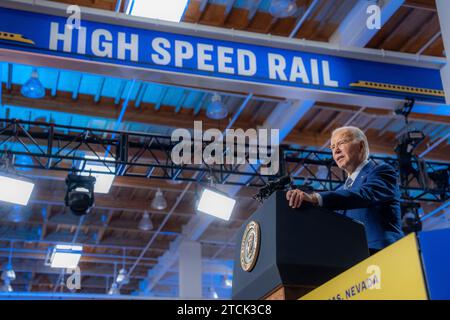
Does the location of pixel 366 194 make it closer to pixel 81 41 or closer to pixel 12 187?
pixel 81 41

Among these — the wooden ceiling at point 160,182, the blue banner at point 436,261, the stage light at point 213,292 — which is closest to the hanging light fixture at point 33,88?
the wooden ceiling at point 160,182

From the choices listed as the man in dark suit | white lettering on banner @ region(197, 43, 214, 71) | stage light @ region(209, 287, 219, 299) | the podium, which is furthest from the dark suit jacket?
stage light @ region(209, 287, 219, 299)

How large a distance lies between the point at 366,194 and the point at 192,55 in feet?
8.42

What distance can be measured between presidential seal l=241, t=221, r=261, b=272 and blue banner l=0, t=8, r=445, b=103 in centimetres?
237

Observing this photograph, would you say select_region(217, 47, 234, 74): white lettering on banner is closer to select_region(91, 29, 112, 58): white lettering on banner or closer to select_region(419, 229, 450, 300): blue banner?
select_region(91, 29, 112, 58): white lettering on banner

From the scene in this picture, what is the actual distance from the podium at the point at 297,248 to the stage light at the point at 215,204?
17.6 ft

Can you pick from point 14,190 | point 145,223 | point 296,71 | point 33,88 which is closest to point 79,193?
point 14,190

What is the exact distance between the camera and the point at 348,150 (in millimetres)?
1942

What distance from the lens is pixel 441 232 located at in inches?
41.2

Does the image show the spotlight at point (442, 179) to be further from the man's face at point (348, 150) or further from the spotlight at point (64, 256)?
the spotlight at point (64, 256)

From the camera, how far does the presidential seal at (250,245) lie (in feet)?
5.48

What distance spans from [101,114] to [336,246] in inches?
223
